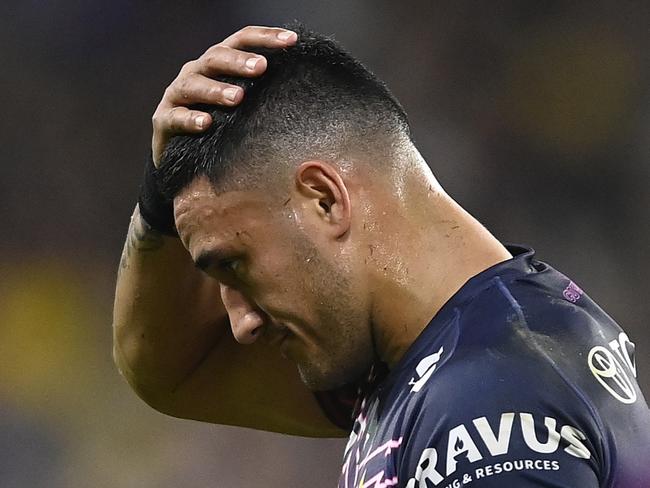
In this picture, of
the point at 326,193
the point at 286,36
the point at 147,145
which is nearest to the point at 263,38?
the point at 286,36

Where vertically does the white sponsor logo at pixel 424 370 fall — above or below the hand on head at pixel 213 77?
below

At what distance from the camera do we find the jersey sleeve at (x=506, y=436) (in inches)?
40.8

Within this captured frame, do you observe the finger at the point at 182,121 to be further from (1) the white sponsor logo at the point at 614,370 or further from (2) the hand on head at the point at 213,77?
(1) the white sponsor logo at the point at 614,370

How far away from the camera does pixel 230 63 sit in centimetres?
140

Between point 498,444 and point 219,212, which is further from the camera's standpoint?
point 219,212

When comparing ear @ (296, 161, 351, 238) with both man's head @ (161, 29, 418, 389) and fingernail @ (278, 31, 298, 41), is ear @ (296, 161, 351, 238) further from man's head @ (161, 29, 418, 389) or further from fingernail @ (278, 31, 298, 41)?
fingernail @ (278, 31, 298, 41)

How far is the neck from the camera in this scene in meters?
1.33

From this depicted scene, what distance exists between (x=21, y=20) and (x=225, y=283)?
2.51 m

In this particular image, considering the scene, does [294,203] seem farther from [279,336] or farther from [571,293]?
[571,293]

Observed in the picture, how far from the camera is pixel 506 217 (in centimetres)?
360

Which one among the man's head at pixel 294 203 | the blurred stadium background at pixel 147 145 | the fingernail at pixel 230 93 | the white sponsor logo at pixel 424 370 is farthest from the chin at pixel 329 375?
the blurred stadium background at pixel 147 145

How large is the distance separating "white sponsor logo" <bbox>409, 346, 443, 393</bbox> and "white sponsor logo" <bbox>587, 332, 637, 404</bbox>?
17 cm

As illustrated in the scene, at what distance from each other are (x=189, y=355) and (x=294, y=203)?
60 centimetres

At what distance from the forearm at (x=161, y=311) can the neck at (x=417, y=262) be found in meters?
0.51
